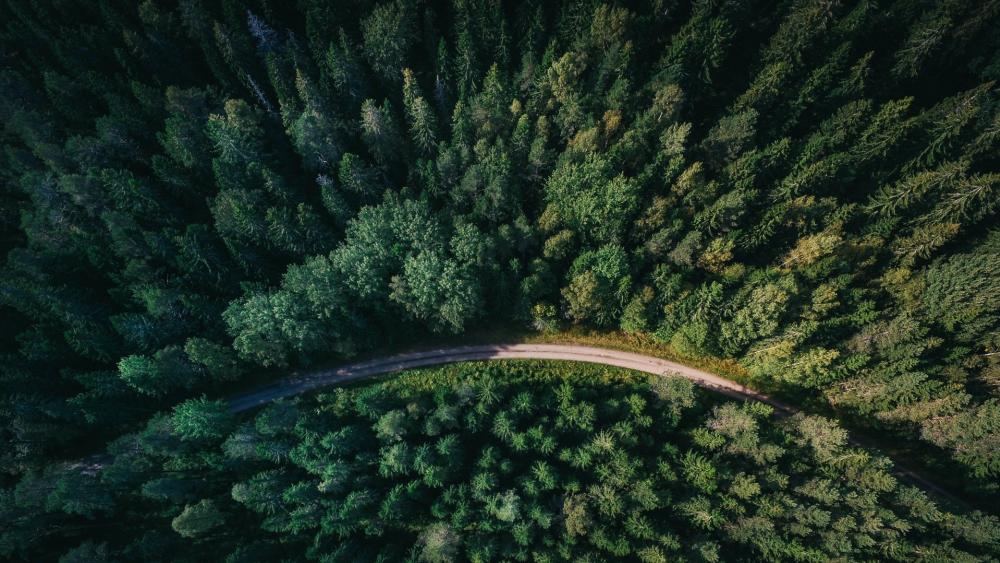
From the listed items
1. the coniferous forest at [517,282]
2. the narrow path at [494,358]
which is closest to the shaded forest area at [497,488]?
the coniferous forest at [517,282]

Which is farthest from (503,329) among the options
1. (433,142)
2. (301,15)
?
(301,15)

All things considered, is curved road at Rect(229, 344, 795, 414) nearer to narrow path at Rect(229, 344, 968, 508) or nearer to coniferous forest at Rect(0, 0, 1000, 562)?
narrow path at Rect(229, 344, 968, 508)

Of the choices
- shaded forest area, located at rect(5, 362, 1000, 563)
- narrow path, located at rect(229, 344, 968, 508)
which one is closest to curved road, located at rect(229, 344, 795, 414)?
narrow path, located at rect(229, 344, 968, 508)

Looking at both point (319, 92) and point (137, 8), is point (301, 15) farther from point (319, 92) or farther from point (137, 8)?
point (137, 8)

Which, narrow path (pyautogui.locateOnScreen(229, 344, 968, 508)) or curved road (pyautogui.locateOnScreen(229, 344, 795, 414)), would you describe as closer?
narrow path (pyautogui.locateOnScreen(229, 344, 968, 508))

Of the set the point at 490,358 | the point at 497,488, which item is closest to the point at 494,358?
the point at 490,358

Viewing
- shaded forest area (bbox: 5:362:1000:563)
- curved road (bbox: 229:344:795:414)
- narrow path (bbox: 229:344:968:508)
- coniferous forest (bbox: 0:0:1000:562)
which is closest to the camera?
shaded forest area (bbox: 5:362:1000:563)
